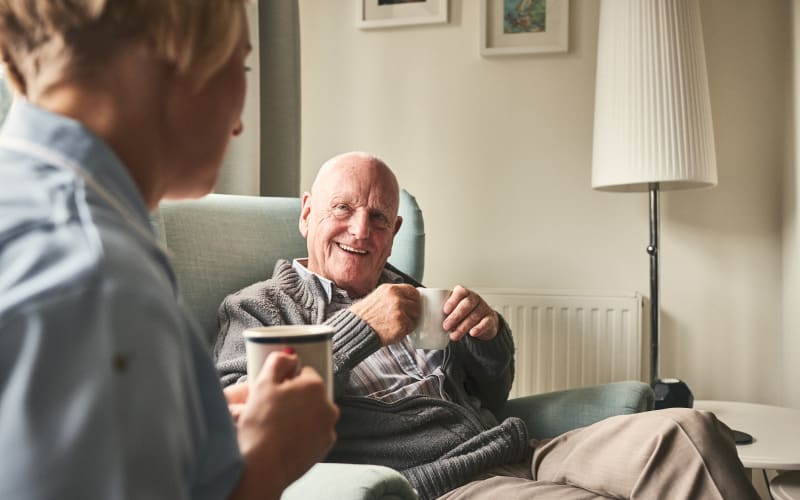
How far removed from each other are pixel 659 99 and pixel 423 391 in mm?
1058

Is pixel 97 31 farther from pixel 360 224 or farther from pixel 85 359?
pixel 360 224

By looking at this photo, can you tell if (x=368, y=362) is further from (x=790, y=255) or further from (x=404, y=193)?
(x=790, y=255)

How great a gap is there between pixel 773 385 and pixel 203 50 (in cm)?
240

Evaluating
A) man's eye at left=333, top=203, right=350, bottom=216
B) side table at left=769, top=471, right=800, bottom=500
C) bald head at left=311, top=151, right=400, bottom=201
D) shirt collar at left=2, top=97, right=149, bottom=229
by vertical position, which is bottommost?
side table at left=769, top=471, right=800, bottom=500

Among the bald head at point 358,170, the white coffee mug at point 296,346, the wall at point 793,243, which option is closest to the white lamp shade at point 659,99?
the wall at point 793,243

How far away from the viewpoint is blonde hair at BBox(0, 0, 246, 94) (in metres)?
0.48

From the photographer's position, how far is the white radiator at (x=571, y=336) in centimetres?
240

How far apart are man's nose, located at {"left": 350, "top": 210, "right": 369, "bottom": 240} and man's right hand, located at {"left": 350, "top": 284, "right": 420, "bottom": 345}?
10.2 inches

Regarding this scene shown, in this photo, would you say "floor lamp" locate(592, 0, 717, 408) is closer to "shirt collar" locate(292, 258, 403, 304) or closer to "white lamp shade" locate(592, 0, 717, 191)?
"white lamp shade" locate(592, 0, 717, 191)

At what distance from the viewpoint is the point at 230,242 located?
1646mm

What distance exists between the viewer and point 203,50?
50 centimetres

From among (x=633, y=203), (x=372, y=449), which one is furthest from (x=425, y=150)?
(x=372, y=449)

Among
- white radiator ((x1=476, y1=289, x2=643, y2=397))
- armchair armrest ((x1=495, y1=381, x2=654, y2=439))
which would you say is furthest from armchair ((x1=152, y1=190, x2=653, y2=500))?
white radiator ((x1=476, y1=289, x2=643, y2=397))

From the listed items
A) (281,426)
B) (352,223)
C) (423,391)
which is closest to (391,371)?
(423,391)
